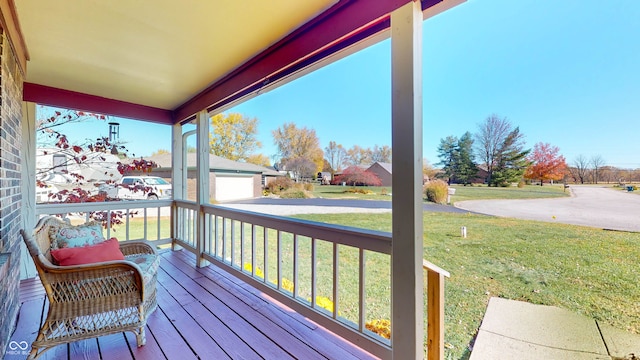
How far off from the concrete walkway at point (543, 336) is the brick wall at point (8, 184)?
3.09 meters

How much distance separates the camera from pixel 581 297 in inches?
52.5

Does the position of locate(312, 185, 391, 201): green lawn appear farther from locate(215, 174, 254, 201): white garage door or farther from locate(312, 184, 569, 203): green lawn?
locate(215, 174, 254, 201): white garage door

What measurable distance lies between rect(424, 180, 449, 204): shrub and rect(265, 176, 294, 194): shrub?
1429 millimetres

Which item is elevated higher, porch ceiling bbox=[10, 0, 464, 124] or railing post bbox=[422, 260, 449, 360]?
porch ceiling bbox=[10, 0, 464, 124]

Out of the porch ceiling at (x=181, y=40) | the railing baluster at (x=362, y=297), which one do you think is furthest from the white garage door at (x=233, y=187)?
the railing baluster at (x=362, y=297)

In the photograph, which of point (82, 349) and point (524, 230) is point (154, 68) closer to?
point (82, 349)

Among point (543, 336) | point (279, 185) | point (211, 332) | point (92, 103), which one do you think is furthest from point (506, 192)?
point (92, 103)

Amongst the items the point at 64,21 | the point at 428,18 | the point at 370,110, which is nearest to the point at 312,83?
the point at 370,110

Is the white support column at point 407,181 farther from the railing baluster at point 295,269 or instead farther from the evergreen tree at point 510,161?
the railing baluster at point 295,269

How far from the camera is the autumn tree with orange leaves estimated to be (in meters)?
1.40

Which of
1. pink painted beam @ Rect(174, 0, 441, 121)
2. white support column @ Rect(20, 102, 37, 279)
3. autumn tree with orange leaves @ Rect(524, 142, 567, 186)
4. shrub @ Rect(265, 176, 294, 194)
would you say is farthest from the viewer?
white support column @ Rect(20, 102, 37, 279)

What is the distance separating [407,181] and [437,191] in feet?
1.28

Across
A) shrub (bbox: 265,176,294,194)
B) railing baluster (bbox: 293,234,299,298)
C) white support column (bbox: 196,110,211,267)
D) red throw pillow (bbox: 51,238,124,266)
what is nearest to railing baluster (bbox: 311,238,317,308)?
railing baluster (bbox: 293,234,299,298)

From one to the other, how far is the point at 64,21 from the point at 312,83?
2049 millimetres
